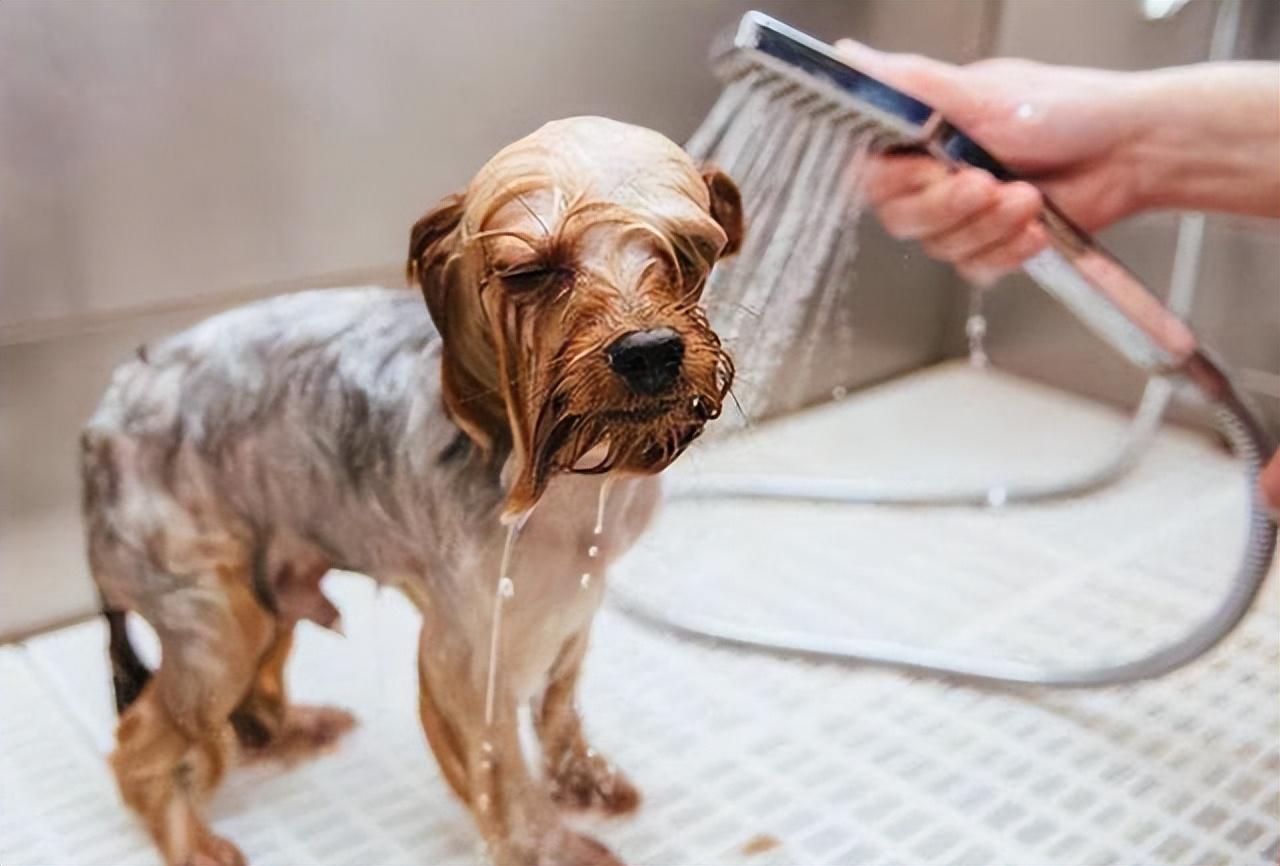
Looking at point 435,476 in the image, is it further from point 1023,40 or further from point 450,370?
point 1023,40

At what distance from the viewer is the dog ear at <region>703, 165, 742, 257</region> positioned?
544mm

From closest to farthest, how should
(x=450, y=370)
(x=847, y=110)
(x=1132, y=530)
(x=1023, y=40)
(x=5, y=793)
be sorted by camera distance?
(x=450, y=370) < (x=847, y=110) < (x=5, y=793) < (x=1023, y=40) < (x=1132, y=530)

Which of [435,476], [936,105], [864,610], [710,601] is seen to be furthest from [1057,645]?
[435,476]

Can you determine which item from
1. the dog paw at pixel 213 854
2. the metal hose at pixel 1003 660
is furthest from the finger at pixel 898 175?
the dog paw at pixel 213 854

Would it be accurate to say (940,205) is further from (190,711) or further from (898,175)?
(190,711)

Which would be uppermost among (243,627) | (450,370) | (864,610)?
(450,370)

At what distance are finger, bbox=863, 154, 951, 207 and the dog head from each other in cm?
21

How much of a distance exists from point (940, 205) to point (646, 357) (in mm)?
328

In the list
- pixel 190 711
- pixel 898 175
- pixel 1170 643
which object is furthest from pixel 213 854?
pixel 1170 643

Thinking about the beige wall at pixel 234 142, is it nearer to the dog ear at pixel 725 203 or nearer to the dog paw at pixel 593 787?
the dog ear at pixel 725 203

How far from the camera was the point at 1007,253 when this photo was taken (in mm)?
764

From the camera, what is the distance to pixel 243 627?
0.63 meters

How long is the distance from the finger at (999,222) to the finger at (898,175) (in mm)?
37

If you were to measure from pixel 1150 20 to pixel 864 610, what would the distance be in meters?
0.48
